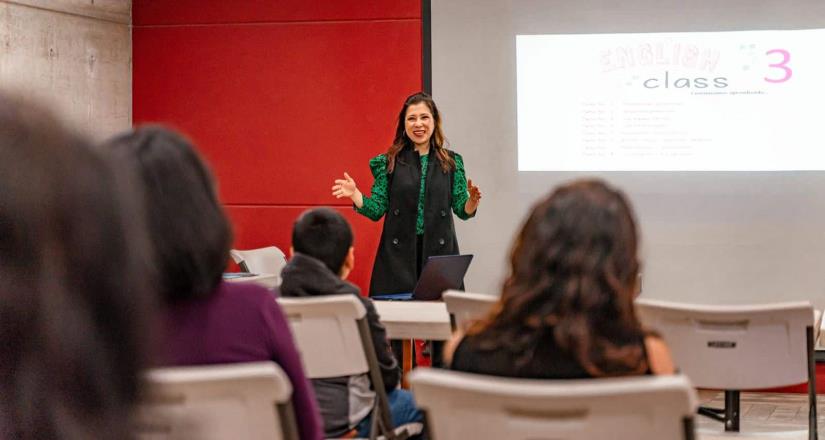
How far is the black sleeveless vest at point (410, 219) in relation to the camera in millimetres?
5438

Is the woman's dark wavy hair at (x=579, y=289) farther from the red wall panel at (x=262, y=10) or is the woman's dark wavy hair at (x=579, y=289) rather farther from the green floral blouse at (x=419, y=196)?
the red wall panel at (x=262, y=10)

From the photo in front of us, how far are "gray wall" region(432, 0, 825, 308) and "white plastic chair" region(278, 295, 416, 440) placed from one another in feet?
11.0

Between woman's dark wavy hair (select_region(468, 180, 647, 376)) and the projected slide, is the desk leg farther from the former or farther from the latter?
the projected slide

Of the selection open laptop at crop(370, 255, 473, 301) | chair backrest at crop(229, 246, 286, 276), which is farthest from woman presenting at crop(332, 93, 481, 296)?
open laptop at crop(370, 255, 473, 301)

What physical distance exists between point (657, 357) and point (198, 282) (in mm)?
887

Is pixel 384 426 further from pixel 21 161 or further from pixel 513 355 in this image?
pixel 21 161

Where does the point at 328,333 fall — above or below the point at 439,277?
below

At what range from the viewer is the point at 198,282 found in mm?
1937

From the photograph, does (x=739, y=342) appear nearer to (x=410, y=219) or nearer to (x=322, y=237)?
(x=322, y=237)

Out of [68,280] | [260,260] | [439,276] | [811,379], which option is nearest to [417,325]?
[439,276]

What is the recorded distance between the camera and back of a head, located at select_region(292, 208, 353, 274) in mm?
3404

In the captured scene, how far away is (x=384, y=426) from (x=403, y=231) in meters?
2.33

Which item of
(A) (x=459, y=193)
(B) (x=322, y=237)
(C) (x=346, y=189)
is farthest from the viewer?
(A) (x=459, y=193)

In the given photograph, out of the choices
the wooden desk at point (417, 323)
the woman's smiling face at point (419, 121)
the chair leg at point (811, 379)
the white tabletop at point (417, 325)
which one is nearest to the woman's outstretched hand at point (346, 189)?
the woman's smiling face at point (419, 121)
